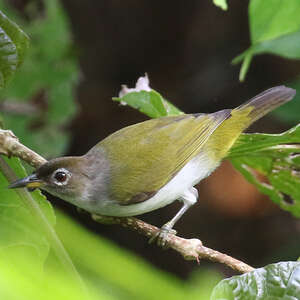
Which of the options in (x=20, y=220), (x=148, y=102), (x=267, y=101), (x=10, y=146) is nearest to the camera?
(x=20, y=220)

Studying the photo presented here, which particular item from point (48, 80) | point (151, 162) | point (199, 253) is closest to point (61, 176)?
point (151, 162)

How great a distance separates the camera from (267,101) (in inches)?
111

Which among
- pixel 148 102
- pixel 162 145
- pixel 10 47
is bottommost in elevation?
pixel 162 145

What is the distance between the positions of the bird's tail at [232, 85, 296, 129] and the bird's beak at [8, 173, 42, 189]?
3.79 ft

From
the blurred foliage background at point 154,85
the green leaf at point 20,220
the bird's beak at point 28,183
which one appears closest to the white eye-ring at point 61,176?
Result: the bird's beak at point 28,183

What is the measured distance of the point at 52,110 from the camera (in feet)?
15.7

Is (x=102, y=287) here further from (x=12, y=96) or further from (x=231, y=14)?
(x=231, y=14)

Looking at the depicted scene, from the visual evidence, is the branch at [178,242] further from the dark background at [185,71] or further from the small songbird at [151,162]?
the dark background at [185,71]

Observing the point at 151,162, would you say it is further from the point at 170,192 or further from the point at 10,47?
the point at 10,47

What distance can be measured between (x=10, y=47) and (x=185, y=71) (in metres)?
4.16

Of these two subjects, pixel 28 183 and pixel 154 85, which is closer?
pixel 28 183

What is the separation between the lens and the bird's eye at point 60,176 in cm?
231

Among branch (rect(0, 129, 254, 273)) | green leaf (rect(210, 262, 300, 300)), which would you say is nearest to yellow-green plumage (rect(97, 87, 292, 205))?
branch (rect(0, 129, 254, 273))

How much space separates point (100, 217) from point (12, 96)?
2581 millimetres
